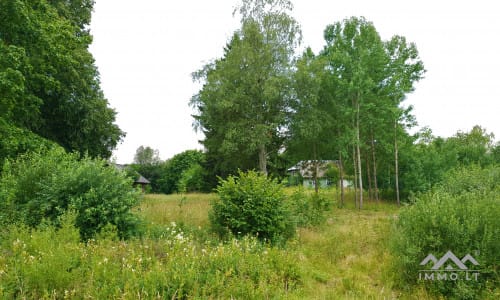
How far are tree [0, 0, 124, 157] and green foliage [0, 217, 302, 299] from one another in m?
8.52

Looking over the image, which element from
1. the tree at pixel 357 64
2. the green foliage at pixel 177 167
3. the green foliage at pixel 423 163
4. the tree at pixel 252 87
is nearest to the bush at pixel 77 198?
the tree at pixel 252 87

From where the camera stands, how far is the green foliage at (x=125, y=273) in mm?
3215

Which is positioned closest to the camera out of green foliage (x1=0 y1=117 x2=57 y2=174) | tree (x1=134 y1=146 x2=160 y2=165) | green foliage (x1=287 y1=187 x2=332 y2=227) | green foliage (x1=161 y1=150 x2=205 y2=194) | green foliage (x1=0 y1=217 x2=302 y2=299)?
green foliage (x1=0 y1=217 x2=302 y2=299)

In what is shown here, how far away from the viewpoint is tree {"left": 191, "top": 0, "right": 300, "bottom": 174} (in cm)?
1541

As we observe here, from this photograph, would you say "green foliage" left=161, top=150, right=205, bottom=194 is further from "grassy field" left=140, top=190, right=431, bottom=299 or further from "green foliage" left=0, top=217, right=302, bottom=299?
"green foliage" left=0, top=217, right=302, bottom=299

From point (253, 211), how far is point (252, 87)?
395 inches

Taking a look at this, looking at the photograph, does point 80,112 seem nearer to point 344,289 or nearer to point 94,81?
point 94,81

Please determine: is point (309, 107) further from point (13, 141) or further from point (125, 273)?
point (125, 273)

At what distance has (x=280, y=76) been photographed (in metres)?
15.9

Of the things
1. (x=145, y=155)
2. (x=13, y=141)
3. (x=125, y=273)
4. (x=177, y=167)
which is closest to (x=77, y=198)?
(x=125, y=273)

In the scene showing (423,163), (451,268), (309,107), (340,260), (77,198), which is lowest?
(340,260)

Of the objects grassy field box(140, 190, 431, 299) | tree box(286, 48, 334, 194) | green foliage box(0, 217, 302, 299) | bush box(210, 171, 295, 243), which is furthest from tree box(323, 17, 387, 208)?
green foliage box(0, 217, 302, 299)

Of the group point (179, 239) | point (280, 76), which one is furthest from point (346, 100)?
point (179, 239)

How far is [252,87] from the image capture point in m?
15.4
